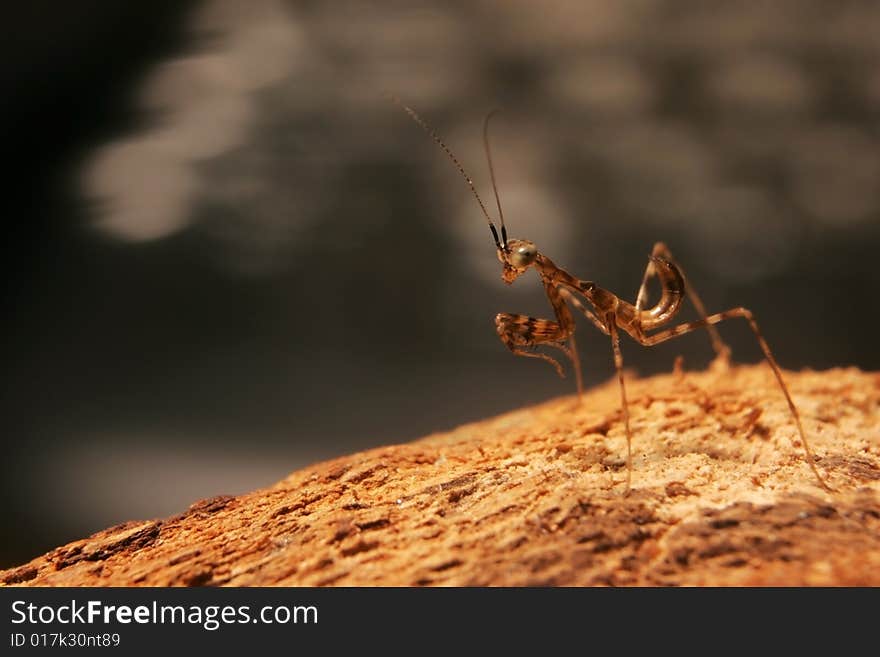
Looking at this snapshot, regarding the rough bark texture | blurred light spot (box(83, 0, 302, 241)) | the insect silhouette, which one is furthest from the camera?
the insect silhouette

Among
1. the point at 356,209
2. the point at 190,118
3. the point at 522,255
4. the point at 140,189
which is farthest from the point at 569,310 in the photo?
the point at 140,189

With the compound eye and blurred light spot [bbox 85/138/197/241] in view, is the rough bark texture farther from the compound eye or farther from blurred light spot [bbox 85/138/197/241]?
blurred light spot [bbox 85/138/197/241]

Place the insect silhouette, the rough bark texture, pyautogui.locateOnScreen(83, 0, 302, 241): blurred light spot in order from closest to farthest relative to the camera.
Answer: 1. the rough bark texture
2. pyautogui.locateOnScreen(83, 0, 302, 241): blurred light spot
3. the insect silhouette

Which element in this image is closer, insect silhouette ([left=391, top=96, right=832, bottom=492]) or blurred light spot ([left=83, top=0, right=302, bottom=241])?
blurred light spot ([left=83, top=0, right=302, bottom=241])

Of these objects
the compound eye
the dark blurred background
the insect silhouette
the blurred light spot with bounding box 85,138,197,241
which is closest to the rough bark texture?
the insect silhouette

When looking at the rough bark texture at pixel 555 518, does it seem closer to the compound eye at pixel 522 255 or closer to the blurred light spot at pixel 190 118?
the compound eye at pixel 522 255

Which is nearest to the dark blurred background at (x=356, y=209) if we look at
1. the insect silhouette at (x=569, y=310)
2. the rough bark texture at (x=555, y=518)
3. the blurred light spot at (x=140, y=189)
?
the blurred light spot at (x=140, y=189)

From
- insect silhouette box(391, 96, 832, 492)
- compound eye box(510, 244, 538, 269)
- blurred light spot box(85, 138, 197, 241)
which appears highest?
blurred light spot box(85, 138, 197, 241)
